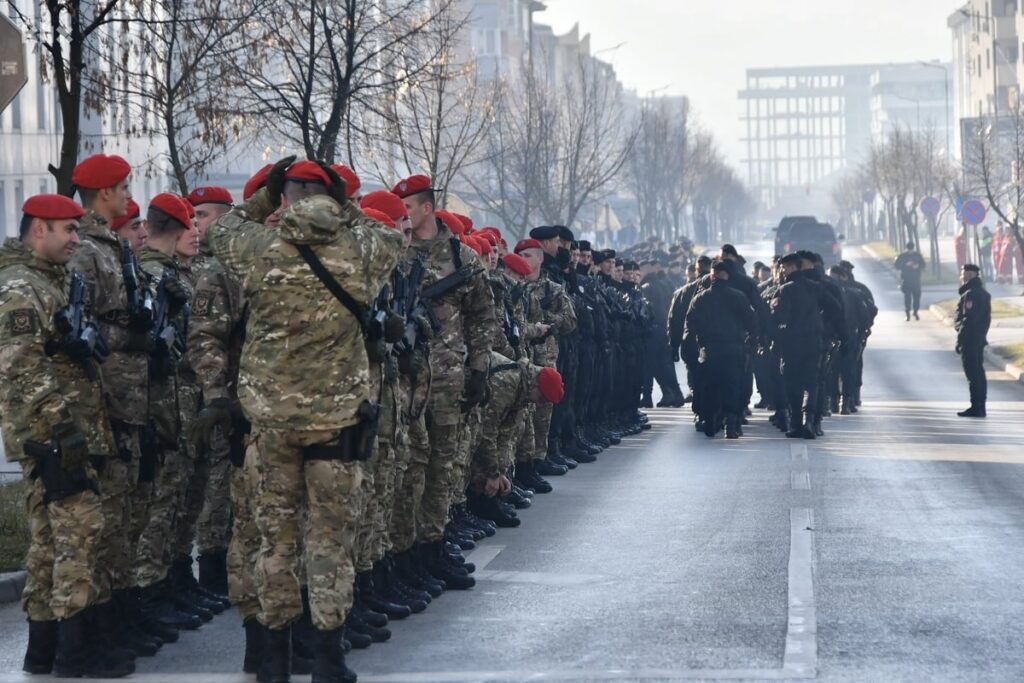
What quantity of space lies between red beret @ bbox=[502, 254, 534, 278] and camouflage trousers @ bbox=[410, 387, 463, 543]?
176 inches

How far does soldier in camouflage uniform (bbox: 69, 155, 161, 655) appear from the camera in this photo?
7.96m

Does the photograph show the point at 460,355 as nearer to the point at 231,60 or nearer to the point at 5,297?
the point at 5,297

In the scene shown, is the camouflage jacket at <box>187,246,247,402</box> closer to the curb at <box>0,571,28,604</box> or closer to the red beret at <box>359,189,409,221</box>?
the red beret at <box>359,189,409,221</box>

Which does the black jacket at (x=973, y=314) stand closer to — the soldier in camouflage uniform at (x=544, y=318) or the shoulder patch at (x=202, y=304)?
the soldier in camouflage uniform at (x=544, y=318)

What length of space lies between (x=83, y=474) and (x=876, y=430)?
13927 millimetres

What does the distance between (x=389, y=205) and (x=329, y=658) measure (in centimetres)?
269

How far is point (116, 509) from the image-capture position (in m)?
7.99

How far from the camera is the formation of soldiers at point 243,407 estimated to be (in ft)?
23.9

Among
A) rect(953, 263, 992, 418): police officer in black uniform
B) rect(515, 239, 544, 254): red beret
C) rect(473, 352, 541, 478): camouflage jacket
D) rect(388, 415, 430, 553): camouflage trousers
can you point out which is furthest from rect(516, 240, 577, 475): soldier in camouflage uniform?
rect(953, 263, 992, 418): police officer in black uniform

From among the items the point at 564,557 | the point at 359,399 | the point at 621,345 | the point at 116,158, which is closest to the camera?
the point at 359,399

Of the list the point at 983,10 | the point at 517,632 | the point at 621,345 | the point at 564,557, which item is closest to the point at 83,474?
the point at 517,632

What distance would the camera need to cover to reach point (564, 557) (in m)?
10.9

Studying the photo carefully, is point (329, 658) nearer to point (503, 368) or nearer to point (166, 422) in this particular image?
point (166, 422)

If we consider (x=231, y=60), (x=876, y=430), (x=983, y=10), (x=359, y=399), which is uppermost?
(x=983, y=10)
